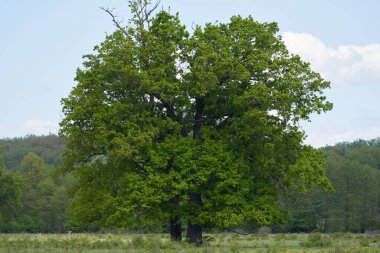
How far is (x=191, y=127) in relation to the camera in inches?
1598

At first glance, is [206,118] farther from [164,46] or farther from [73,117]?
[73,117]

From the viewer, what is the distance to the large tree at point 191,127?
36594 millimetres

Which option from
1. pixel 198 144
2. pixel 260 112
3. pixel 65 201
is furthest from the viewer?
pixel 65 201

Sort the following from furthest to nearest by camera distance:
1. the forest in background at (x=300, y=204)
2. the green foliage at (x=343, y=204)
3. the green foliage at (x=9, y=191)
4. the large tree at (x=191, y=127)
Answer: the green foliage at (x=343, y=204) → the forest in background at (x=300, y=204) → the green foliage at (x=9, y=191) → the large tree at (x=191, y=127)

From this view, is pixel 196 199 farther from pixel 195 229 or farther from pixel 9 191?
pixel 9 191

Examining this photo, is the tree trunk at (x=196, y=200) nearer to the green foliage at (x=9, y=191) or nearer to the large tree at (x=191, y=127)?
the large tree at (x=191, y=127)

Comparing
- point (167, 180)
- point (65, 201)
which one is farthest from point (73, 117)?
point (65, 201)

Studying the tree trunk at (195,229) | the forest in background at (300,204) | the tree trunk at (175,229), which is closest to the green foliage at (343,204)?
the forest in background at (300,204)

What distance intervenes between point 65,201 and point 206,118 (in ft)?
230

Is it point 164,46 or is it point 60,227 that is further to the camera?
point 60,227

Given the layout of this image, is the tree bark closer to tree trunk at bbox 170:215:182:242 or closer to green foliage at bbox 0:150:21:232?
tree trunk at bbox 170:215:182:242

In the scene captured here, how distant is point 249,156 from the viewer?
129ft

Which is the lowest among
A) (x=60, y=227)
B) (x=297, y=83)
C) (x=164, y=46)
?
(x=60, y=227)

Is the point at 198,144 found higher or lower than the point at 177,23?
lower
